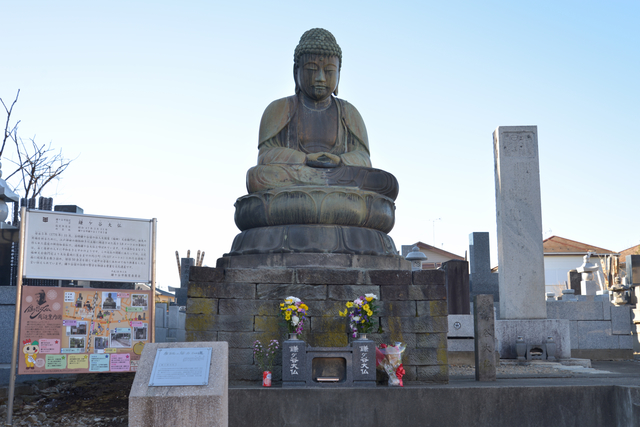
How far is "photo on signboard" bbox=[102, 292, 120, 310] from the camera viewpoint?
6074 mm

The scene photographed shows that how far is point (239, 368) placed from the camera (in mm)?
6621

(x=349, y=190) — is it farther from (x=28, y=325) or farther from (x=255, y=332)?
(x=28, y=325)

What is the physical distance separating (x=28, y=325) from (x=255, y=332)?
2.32 meters

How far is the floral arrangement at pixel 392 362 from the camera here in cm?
621

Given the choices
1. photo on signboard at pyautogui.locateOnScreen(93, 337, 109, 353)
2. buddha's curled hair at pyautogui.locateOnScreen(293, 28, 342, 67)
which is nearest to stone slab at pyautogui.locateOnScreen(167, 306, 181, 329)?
buddha's curled hair at pyautogui.locateOnScreen(293, 28, 342, 67)

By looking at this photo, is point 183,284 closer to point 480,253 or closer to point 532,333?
point 480,253

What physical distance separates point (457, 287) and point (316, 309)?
497cm

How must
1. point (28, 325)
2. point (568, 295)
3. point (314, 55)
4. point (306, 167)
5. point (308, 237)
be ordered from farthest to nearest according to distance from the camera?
point (568, 295) → point (314, 55) → point (306, 167) → point (308, 237) → point (28, 325)

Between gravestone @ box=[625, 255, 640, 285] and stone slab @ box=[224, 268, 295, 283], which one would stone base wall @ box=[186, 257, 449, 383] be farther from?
gravestone @ box=[625, 255, 640, 285]

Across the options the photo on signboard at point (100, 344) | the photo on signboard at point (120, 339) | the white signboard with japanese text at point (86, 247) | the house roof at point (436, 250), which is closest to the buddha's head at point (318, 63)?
the white signboard with japanese text at point (86, 247)

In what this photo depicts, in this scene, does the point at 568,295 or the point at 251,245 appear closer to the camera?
the point at 251,245

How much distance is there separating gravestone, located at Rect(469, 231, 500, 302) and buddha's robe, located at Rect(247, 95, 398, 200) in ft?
21.7

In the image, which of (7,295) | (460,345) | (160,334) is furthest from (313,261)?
(160,334)

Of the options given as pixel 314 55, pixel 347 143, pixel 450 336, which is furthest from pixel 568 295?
pixel 314 55
